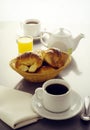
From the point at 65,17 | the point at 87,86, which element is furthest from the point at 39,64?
the point at 65,17

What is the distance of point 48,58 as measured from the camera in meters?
0.94

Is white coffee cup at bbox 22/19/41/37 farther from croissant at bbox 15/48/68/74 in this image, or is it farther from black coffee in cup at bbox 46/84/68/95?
black coffee in cup at bbox 46/84/68/95

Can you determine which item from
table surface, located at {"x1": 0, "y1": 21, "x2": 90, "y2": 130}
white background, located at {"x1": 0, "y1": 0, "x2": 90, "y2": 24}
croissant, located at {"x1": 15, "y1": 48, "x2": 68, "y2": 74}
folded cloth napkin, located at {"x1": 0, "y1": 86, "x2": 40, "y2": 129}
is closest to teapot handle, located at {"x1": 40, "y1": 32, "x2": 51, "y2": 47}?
table surface, located at {"x1": 0, "y1": 21, "x2": 90, "y2": 130}

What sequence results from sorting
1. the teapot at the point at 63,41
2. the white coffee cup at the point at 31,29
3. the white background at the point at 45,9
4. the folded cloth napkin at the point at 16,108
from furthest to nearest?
the white background at the point at 45,9, the white coffee cup at the point at 31,29, the teapot at the point at 63,41, the folded cloth napkin at the point at 16,108

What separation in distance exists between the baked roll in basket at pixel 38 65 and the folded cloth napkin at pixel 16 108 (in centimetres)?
7

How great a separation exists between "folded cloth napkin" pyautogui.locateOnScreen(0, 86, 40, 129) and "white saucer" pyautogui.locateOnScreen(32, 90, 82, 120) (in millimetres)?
15

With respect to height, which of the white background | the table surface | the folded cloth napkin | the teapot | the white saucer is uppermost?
the teapot

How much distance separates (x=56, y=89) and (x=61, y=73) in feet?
0.71

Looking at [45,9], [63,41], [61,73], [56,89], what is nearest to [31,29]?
[63,41]

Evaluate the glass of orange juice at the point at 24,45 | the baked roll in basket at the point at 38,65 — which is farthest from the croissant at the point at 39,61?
the glass of orange juice at the point at 24,45

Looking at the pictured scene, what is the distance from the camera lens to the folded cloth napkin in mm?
754

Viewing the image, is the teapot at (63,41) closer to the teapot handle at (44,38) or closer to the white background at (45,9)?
the teapot handle at (44,38)

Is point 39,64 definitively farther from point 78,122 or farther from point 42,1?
point 42,1

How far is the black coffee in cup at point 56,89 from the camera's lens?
31.2 inches
